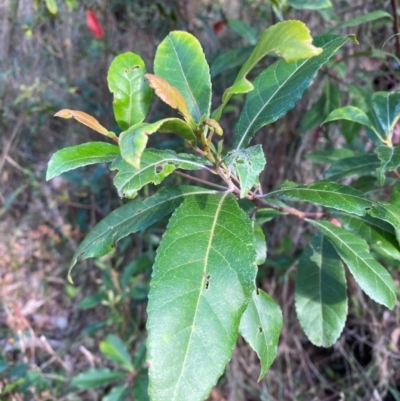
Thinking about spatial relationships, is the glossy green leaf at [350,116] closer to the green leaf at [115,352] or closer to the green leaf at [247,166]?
the green leaf at [247,166]

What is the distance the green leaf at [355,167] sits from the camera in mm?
1044

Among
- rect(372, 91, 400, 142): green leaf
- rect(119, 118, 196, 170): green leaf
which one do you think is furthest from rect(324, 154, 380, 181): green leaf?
rect(119, 118, 196, 170): green leaf

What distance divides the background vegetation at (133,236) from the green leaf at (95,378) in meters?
0.08

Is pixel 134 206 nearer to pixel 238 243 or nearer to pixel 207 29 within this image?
pixel 238 243

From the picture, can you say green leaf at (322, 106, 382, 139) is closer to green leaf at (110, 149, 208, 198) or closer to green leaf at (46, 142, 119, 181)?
green leaf at (110, 149, 208, 198)

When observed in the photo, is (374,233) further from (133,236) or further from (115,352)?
(133,236)

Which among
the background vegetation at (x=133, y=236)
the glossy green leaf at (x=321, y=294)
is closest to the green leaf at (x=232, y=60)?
the background vegetation at (x=133, y=236)

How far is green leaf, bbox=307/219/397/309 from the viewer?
2.58 ft

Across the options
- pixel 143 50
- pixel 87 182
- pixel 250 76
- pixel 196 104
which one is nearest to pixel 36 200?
pixel 87 182

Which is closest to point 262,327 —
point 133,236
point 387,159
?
point 387,159

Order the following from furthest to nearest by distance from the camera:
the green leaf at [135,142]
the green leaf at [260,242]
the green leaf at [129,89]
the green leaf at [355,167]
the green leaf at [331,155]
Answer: the green leaf at [331,155] < the green leaf at [355,167] < the green leaf at [260,242] < the green leaf at [129,89] < the green leaf at [135,142]

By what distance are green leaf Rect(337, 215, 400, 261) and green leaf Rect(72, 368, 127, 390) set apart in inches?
41.1

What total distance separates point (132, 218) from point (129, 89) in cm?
26

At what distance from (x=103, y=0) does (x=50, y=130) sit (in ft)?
4.44
